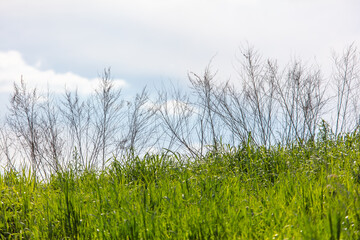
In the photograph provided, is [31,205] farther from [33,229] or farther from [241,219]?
[241,219]

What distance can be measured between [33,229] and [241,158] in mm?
2905

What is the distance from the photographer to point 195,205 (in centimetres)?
275

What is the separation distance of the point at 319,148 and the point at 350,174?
144 centimetres

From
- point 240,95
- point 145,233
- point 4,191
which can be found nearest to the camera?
point 145,233

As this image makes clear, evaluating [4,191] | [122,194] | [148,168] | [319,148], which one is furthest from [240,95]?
[4,191]

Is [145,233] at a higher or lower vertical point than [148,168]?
lower

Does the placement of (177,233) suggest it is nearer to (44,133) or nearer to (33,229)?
(33,229)

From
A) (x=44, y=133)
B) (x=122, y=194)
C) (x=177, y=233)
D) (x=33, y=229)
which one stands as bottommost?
(x=177, y=233)

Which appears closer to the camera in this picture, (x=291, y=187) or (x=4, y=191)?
(x=291, y=187)

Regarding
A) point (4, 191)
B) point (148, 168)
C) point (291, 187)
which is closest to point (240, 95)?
point (148, 168)

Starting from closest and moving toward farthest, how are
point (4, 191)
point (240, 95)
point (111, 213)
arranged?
point (111, 213)
point (4, 191)
point (240, 95)

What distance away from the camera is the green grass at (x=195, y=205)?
7.51 feet

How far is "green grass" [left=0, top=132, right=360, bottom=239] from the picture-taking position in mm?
2289

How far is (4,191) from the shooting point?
3719 mm
